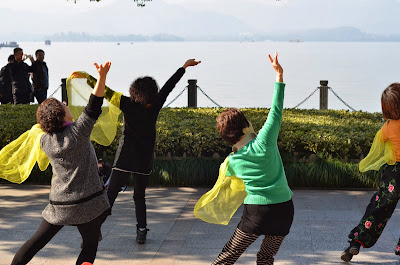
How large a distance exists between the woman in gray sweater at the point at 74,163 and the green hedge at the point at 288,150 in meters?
4.32

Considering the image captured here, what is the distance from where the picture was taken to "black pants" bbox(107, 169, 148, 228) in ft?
20.6

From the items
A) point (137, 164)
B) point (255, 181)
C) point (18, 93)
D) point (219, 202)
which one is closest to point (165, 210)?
point (137, 164)

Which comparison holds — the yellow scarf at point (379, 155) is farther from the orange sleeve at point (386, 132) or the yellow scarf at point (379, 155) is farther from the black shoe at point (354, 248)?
the black shoe at point (354, 248)

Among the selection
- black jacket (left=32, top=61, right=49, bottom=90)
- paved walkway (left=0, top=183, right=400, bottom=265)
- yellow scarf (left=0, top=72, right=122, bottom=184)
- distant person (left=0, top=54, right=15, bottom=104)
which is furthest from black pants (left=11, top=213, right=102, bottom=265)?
black jacket (left=32, top=61, right=49, bottom=90)

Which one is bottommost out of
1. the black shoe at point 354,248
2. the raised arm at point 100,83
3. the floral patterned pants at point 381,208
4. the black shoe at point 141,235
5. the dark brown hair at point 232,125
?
the black shoe at point 141,235

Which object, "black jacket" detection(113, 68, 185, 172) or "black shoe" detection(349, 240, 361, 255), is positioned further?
"black jacket" detection(113, 68, 185, 172)

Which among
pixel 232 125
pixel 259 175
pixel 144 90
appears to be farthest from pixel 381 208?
pixel 144 90

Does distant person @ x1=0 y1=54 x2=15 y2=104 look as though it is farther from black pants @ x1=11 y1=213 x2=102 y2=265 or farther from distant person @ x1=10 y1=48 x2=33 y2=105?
black pants @ x1=11 y1=213 x2=102 y2=265

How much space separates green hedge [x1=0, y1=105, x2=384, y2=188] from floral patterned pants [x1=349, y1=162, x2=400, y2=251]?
9.47ft

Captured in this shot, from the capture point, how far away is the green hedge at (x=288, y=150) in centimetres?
887

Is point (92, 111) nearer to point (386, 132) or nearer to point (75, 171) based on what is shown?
point (75, 171)

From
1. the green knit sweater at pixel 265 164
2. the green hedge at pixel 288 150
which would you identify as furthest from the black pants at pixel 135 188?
the green hedge at pixel 288 150

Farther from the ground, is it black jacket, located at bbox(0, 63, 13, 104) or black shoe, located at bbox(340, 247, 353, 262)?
black jacket, located at bbox(0, 63, 13, 104)

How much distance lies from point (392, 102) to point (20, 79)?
1110 cm
